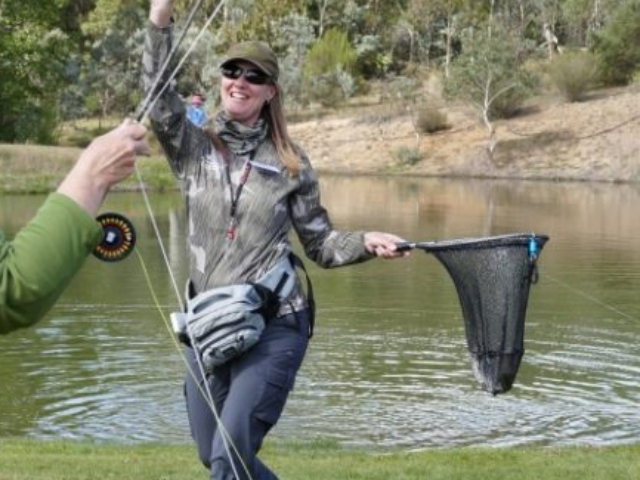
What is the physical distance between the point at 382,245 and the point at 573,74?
51926mm

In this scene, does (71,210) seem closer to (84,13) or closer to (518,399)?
(518,399)

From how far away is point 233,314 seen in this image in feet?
16.2

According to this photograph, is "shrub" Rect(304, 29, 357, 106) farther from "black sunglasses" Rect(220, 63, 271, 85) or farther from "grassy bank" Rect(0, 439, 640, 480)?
"black sunglasses" Rect(220, 63, 271, 85)

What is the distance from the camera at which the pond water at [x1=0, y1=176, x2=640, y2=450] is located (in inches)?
395

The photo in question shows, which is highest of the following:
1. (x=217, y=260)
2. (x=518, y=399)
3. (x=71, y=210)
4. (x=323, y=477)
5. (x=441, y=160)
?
(x=71, y=210)

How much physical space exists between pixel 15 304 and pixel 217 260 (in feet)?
9.27

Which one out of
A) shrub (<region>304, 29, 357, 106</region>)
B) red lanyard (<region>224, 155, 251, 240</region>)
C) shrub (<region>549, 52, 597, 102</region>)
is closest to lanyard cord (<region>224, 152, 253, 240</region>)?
red lanyard (<region>224, 155, 251, 240</region>)

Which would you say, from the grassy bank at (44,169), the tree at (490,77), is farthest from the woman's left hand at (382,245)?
the tree at (490,77)

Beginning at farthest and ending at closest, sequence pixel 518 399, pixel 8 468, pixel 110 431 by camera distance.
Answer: pixel 518 399, pixel 110 431, pixel 8 468

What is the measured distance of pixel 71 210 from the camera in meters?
2.32

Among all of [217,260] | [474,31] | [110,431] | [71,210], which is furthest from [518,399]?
[474,31]

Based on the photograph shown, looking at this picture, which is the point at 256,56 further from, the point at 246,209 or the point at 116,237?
the point at 116,237

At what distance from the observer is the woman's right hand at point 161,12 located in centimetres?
482

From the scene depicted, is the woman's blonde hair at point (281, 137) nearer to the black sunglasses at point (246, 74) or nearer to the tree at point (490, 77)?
the black sunglasses at point (246, 74)
